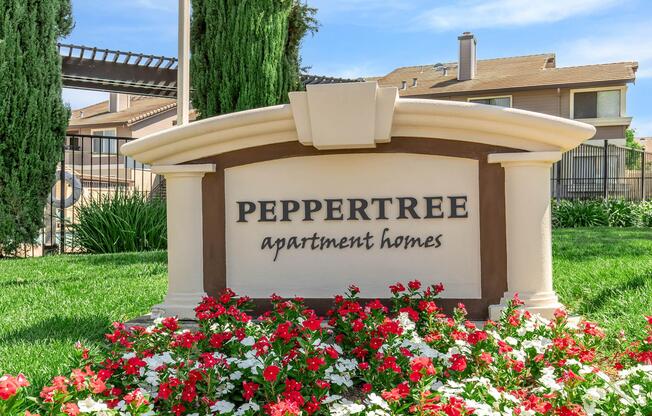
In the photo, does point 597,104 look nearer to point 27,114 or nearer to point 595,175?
point 595,175

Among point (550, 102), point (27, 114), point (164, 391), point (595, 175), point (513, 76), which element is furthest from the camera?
point (513, 76)

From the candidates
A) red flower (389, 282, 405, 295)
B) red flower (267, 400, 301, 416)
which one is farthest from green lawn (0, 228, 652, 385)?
red flower (267, 400, 301, 416)

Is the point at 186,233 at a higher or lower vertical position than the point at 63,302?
higher

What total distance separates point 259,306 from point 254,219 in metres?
0.59

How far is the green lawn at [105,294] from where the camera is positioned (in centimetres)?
373

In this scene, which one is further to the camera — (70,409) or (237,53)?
(237,53)

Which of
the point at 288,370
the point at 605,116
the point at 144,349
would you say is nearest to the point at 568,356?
the point at 288,370

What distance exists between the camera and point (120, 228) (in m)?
10.2

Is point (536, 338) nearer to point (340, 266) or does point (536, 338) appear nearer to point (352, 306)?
point (352, 306)

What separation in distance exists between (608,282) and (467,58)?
937 inches

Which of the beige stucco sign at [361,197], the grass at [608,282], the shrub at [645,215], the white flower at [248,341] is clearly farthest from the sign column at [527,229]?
the shrub at [645,215]

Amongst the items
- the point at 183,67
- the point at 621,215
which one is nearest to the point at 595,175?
the point at 621,215

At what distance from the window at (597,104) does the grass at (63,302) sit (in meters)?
22.2

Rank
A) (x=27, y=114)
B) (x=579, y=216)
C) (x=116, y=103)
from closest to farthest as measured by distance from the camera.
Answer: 1. (x=27, y=114)
2. (x=579, y=216)
3. (x=116, y=103)
